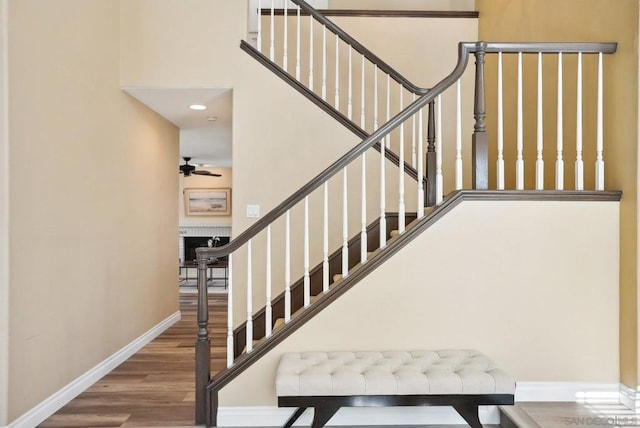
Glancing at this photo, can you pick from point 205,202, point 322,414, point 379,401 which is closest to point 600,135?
point 379,401

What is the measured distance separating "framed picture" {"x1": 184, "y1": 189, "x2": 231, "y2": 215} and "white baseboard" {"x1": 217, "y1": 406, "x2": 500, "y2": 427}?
8.15 metres

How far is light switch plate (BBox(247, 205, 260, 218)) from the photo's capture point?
3910mm

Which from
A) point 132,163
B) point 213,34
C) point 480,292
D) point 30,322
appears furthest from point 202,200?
point 480,292

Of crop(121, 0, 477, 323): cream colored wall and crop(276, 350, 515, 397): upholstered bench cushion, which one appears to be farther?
crop(121, 0, 477, 323): cream colored wall

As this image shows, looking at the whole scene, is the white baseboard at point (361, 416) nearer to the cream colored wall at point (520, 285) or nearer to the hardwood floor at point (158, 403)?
the hardwood floor at point (158, 403)

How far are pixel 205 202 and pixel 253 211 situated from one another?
6.98 metres

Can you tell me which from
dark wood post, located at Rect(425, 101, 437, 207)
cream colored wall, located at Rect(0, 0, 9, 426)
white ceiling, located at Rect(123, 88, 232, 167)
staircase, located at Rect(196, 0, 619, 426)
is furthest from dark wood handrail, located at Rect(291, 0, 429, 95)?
cream colored wall, located at Rect(0, 0, 9, 426)

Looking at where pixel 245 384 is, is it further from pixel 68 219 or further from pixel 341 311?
pixel 68 219

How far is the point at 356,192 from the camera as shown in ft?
13.2

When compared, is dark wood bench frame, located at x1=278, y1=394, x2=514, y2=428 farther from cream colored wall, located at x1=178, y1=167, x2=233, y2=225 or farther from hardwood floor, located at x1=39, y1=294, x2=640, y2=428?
cream colored wall, located at x1=178, y1=167, x2=233, y2=225

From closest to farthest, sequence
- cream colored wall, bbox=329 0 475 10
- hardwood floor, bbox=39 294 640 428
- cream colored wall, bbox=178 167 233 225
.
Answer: hardwood floor, bbox=39 294 640 428, cream colored wall, bbox=329 0 475 10, cream colored wall, bbox=178 167 233 225

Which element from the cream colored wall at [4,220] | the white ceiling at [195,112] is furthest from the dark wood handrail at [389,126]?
the white ceiling at [195,112]

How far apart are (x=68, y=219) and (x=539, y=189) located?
3072 mm

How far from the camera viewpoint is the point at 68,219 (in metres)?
3.16
